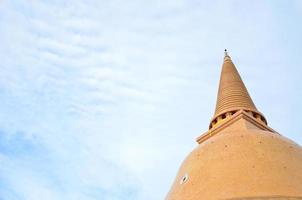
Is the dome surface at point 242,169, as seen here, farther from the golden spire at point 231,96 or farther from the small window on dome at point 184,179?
the golden spire at point 231,96

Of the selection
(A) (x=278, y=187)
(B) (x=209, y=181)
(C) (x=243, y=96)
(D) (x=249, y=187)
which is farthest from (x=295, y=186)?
(C) (x=243, y=96)

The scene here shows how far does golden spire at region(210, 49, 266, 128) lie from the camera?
19.6m

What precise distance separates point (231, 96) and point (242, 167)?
6704 mm

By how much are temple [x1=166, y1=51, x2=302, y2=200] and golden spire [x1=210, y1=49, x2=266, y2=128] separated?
117 centimetres

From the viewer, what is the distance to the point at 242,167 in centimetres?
1425

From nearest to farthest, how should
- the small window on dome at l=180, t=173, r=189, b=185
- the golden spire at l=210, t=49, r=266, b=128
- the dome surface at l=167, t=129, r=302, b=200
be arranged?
the dome surface at l=167, t=129, r=302, b=200
the small window on dome at l=180, t=173, r=189, b=185
the golden spire at l=210, t=49, r=266, b=128

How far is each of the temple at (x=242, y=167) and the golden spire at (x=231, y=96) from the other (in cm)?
117

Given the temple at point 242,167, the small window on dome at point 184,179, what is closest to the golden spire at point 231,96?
the temple at point 242,167

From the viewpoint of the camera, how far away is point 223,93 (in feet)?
69.5

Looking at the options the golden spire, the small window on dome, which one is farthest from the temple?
the golden spire

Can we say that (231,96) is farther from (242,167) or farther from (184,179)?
(242,167)

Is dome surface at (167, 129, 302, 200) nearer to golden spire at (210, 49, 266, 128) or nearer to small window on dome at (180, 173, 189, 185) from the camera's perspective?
small window on dome at (180, 173, 189, 185)

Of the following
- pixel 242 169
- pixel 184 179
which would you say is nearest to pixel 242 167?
pixel 242 169

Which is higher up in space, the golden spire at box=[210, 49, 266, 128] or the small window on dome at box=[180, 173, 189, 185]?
the golden spire at box=[210, 49, 266, 128]
